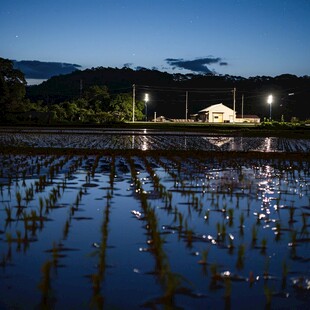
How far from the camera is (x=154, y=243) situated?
4.32 metres

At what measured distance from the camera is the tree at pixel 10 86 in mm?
42500

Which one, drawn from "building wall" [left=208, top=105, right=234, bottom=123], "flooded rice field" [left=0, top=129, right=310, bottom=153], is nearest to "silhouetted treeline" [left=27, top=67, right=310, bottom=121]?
"building wall" [left=208, top=105, right=234, bottom=123]

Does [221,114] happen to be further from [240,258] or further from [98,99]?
[240,258]

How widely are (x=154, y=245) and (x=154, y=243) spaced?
4cm

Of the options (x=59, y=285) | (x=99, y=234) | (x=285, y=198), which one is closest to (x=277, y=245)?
(x=99, y=234)

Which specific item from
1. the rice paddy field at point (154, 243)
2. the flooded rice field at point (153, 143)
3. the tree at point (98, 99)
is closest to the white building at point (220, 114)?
the tree at point (98, 99)

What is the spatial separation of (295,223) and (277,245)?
1.10 metres

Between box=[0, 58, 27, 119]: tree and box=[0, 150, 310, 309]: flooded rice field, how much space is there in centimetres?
3549

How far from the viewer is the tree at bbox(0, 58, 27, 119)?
42500mm

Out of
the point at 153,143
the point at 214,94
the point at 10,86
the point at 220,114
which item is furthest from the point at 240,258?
the point at 214,94

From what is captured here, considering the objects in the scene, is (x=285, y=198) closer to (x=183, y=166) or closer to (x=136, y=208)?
(x=136, y=208)

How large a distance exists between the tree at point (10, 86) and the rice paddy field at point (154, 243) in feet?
115

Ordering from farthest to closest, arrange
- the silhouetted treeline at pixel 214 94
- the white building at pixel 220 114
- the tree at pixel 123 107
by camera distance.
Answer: the silhouetted treeline at pixel 214 94
the white building at pixel 220 114
the tree at pixel 123 107

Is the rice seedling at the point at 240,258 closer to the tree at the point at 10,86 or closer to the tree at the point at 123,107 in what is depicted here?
the tree at the point at 10,86
